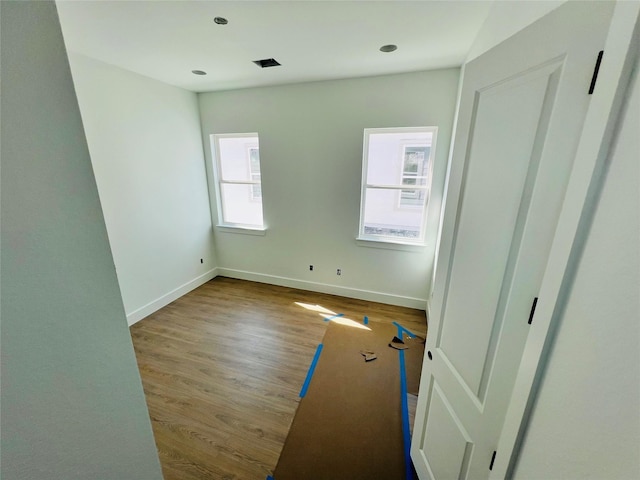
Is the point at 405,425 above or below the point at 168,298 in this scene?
below

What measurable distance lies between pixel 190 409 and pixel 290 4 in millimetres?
2943

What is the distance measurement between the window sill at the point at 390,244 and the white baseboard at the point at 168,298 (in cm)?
252

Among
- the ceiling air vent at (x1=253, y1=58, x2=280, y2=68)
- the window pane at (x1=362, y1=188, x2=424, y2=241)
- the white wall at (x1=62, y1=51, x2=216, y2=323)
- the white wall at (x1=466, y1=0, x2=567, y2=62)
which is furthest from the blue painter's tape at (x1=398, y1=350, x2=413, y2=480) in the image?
the ceiling air vent at (x1=253, y1=58, x2=280, y2=68)

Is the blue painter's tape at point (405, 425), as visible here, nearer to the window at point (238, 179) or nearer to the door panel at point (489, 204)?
the door panel at point (489, 204)

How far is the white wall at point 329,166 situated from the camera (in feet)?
9.09

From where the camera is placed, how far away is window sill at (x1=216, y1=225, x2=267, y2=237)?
3.81 metres

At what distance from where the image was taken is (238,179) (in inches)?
153

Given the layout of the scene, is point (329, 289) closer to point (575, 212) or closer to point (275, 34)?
point (275, 34)

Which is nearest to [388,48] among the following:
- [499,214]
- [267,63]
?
[267,63]

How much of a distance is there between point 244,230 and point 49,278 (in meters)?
3.37

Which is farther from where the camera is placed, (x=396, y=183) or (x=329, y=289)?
(x=329, y=289)

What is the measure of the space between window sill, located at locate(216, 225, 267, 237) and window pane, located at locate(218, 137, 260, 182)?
2.46 feet

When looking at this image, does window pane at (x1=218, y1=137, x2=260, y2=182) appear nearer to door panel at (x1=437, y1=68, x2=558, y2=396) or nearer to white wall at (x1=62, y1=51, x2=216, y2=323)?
white wall at (x1=62, y1=51, x2=216, y2=323)

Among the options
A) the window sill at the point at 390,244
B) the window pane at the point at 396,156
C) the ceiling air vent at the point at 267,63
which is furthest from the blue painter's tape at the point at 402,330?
the ceiling air vent at the point at 267,63
